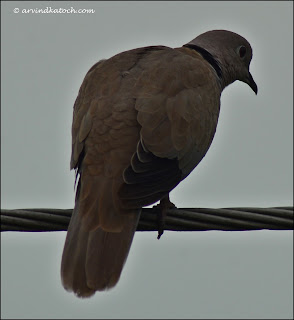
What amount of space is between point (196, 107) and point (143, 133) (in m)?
0.61

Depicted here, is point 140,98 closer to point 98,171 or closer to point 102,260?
point 98,171

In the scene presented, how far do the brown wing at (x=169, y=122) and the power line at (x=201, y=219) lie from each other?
Result: 358 mm

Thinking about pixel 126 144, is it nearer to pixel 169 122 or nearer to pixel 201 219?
pixel 169 122

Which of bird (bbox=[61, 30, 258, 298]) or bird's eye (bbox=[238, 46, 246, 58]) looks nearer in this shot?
bird (bbox=[61, 30, 258, 298])

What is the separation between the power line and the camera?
4.50 metres

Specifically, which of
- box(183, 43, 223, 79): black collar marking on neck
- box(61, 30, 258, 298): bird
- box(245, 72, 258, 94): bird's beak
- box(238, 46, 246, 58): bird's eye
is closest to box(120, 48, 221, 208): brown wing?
box(61, 30, 258, 298): bird

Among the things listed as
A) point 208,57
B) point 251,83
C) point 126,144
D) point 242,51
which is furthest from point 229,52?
point 126,144

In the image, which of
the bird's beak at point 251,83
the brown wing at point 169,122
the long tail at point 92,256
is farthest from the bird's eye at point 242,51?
the long tail at point 92,256

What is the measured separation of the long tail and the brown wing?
0.66 ft

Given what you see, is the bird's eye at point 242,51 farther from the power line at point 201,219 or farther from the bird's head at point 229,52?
the power line at point 201,219

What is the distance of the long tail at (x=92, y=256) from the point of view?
5.00 metres

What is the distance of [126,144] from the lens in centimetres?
535

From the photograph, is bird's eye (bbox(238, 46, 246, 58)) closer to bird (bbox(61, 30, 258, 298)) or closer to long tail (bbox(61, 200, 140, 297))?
bird (bbox(61, 30, 258, 298))

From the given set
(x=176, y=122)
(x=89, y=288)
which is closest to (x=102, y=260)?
(x=89, y=288)
